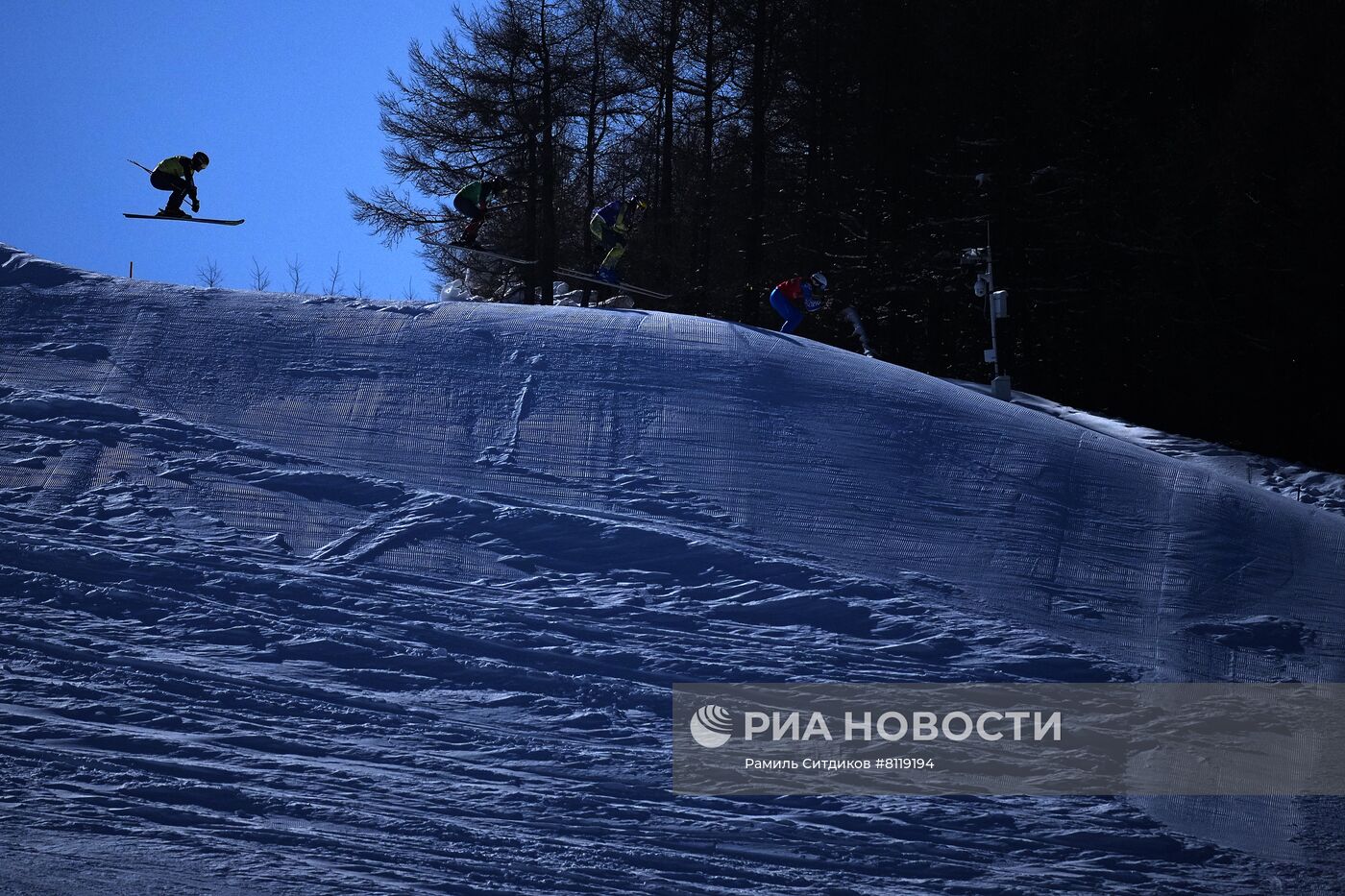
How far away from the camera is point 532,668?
6605mm

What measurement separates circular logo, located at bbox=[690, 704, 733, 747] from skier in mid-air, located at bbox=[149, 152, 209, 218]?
322 inches

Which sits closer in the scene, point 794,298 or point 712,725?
point 712,725

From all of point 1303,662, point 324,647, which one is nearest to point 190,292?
point 324,647

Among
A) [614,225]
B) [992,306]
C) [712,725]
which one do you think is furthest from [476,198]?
[712,725]

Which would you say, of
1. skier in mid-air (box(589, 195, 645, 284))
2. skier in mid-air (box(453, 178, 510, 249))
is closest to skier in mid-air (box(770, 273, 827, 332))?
skier in mid-air (box(589, 195, 645, 284))

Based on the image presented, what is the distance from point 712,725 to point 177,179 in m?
8.48

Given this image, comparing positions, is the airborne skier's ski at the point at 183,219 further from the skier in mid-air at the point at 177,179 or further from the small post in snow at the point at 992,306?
the small post in snow at the point at 992,306

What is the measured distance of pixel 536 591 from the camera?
7422 millimetres

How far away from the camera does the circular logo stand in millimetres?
6105

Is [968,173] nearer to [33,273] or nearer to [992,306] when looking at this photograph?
[992,306]

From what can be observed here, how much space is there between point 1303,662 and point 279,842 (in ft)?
18.5

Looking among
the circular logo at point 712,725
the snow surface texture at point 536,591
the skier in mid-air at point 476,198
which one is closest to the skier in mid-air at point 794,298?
the snow surface texture at point 536,591

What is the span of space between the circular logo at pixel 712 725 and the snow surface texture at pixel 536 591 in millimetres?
204

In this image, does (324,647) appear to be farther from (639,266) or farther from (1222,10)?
(1222,10)
